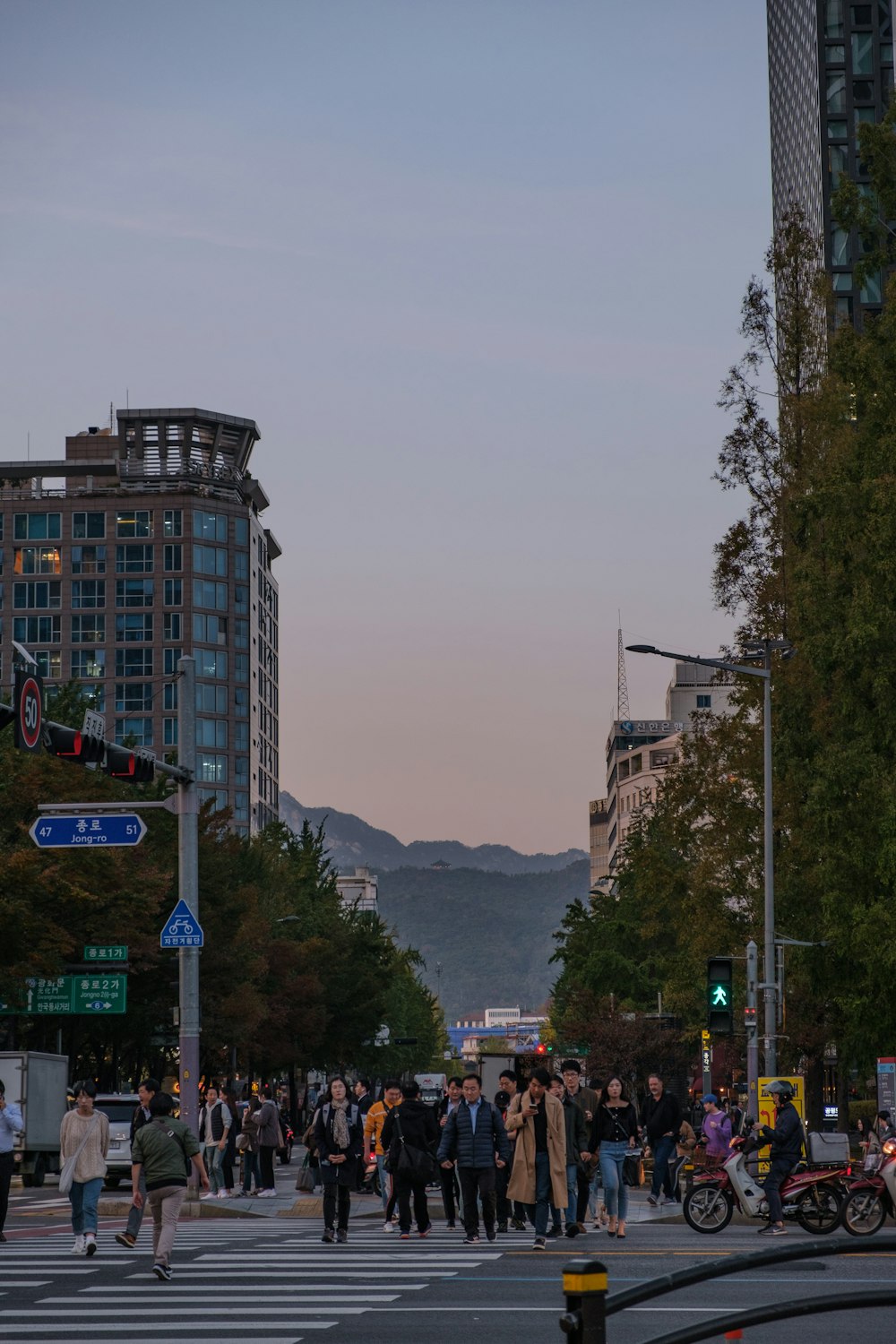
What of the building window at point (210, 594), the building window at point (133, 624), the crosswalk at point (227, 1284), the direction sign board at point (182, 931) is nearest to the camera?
the crosswalk at point (227, 1284)

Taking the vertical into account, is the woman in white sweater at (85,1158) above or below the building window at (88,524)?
below

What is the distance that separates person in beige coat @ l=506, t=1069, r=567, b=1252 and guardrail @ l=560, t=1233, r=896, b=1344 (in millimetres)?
15531

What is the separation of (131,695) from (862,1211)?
388 feet

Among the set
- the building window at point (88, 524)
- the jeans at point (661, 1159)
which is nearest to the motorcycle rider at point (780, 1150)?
the jeans at point (661, 1159)

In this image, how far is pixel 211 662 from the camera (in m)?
140

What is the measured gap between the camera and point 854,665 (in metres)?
34.0

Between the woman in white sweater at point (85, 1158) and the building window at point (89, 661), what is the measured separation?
11911 centimetres

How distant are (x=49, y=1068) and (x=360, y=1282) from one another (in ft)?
98.0

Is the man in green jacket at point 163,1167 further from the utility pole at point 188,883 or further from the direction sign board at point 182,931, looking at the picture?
the utility pole at point 188,883

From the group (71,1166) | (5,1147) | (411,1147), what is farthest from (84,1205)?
(411,1147)

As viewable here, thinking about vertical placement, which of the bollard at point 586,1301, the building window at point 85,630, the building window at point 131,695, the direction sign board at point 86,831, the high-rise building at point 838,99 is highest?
the high-rise building at point 838,99

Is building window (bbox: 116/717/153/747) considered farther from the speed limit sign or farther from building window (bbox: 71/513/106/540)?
the speed limit sign

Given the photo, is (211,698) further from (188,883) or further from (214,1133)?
(188,883)

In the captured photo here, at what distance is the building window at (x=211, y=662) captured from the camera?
138625 millimetres
